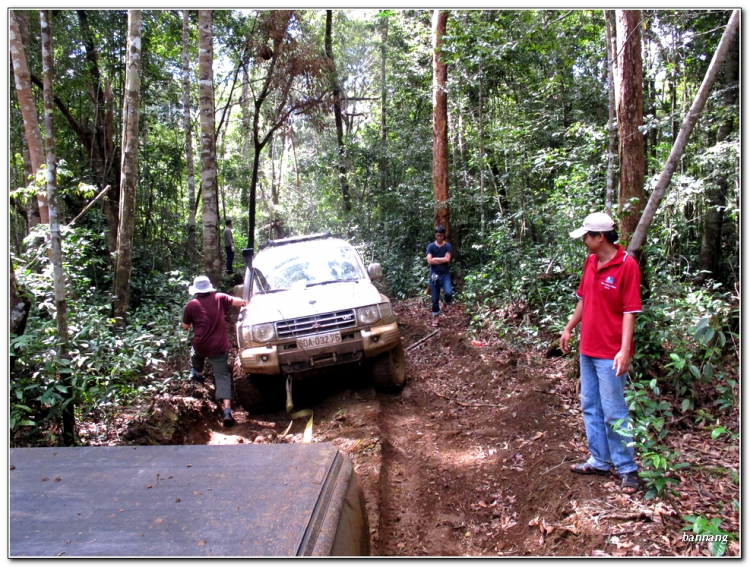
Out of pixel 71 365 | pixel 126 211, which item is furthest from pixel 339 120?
pixel 71 365

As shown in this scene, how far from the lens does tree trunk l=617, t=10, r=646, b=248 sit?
5.35m

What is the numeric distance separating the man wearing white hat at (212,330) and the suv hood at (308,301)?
353 mm

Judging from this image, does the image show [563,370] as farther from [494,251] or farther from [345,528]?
[345,528]

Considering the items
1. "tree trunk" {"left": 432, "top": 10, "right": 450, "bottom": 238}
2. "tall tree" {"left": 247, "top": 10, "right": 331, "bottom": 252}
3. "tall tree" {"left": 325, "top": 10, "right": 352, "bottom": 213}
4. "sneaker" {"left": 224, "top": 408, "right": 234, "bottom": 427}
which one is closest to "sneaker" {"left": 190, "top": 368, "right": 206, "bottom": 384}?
"sneaker" {"left": 224, "top": 408, "right": 234, "bottom": 427}

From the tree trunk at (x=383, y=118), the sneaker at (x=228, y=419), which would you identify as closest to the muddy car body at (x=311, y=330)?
the sneaker at (x=228, y=419)

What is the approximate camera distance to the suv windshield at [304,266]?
263 inches

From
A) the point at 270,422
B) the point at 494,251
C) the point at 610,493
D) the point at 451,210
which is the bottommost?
the point at 270,422

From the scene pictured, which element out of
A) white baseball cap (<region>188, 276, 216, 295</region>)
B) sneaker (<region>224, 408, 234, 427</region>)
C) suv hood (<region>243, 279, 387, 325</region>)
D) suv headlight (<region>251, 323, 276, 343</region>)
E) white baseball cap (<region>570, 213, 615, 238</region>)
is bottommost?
sneaker (<region>224, 408, 234, 427</region>)

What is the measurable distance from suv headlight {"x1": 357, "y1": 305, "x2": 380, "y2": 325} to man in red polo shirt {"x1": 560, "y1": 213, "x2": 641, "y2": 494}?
263cm

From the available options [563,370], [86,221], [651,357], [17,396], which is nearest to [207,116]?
[86,221]

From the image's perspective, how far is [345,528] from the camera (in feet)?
7.20

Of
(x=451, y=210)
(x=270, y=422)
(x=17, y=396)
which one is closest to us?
(x=17, y=396)

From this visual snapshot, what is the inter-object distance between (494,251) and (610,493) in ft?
20.7

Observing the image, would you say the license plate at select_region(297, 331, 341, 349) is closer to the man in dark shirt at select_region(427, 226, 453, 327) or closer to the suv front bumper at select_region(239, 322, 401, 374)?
the suv front bumper at select_region(239, 322, 401, 374)
